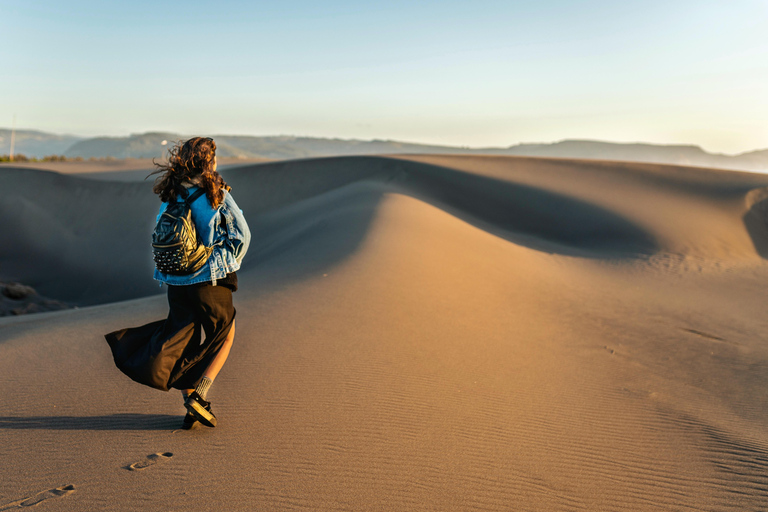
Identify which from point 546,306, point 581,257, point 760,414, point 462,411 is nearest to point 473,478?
point 462,411

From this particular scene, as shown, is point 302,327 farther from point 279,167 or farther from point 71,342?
point 279,167

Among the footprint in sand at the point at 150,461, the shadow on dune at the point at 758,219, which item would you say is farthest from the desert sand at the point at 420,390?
the shadow on dune at the point at 758,219

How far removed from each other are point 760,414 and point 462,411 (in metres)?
3.06

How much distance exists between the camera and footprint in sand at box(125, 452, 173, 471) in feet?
9.12

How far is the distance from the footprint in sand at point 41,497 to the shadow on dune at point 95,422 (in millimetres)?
719

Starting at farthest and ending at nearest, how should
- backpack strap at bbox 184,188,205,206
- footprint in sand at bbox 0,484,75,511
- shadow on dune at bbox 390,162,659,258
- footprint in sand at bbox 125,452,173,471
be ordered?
shadow on dune at bbox 390,162,659,258 < backpack strap at bbox 184,188,205,206 < footprint in sand at bbox 125,452,173,471 < footprint in sand at bbox 0,484,75,511

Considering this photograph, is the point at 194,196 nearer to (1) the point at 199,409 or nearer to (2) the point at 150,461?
(1) the point at 199,409

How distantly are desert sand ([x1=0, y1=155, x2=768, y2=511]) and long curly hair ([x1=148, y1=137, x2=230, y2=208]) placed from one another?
5.00 ft

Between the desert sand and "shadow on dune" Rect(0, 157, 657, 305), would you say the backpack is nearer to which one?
the desert sand

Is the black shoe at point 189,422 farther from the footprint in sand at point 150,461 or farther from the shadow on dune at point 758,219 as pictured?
the shadow on dune at point 758,219

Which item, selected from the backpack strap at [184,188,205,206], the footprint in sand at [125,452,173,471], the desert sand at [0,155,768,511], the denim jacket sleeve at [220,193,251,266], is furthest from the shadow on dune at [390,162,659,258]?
the footprint in sand at [125,452,173,471]

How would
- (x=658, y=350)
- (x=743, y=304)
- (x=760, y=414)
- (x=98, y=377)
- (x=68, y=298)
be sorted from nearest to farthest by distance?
(x=98, y=377) → (x=760, y=414) → (x=658, y=350) → (x=743, y=304) → (x=68, y=298)

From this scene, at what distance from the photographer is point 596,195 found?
18.9 metres

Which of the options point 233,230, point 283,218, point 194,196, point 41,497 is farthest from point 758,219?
point 41,497
